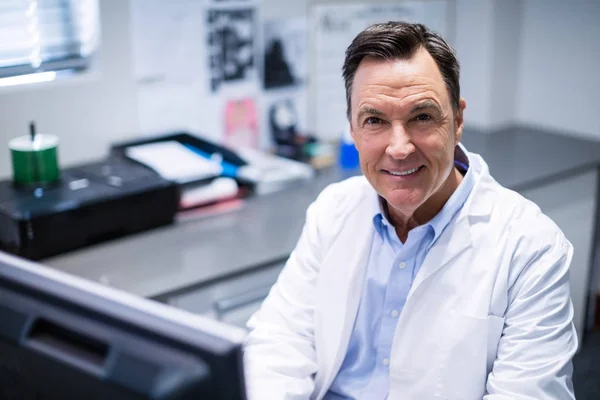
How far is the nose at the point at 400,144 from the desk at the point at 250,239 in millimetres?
587

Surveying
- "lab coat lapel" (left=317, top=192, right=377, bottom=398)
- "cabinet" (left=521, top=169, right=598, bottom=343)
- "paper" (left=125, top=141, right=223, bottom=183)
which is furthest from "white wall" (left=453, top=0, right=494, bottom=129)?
"lab coat lapel" (left=317, top=192, right=377, bottom=398)

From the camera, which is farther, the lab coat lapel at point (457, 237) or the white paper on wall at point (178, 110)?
the white paper on wall at point (178, 110)

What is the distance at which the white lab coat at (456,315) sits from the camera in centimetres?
127

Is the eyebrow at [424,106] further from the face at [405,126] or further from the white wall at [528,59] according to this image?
the white wall at [528,59]

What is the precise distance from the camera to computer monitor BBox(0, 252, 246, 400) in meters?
0.56

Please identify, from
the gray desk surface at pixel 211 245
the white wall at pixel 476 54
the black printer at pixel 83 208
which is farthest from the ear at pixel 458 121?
the white wall at pixel 476 54

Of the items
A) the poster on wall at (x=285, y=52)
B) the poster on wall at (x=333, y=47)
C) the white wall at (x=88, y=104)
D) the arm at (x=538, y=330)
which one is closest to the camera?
the arm at (x=538, y=330)

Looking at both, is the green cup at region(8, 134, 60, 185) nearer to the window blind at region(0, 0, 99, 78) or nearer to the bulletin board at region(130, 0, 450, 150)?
the window blind at region(0, 0, 99, 78)

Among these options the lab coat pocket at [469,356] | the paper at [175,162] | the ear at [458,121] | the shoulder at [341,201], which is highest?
the ear at [458,121]

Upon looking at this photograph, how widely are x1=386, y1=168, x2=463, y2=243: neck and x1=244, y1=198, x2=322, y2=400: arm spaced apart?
0.18 metres

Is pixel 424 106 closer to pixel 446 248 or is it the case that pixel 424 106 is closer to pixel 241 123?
pixel 446 248

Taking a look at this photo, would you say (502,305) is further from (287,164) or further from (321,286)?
(287,164)

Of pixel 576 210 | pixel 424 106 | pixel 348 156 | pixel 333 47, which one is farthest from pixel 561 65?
pixel 424 106

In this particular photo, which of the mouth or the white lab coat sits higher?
the mouth
